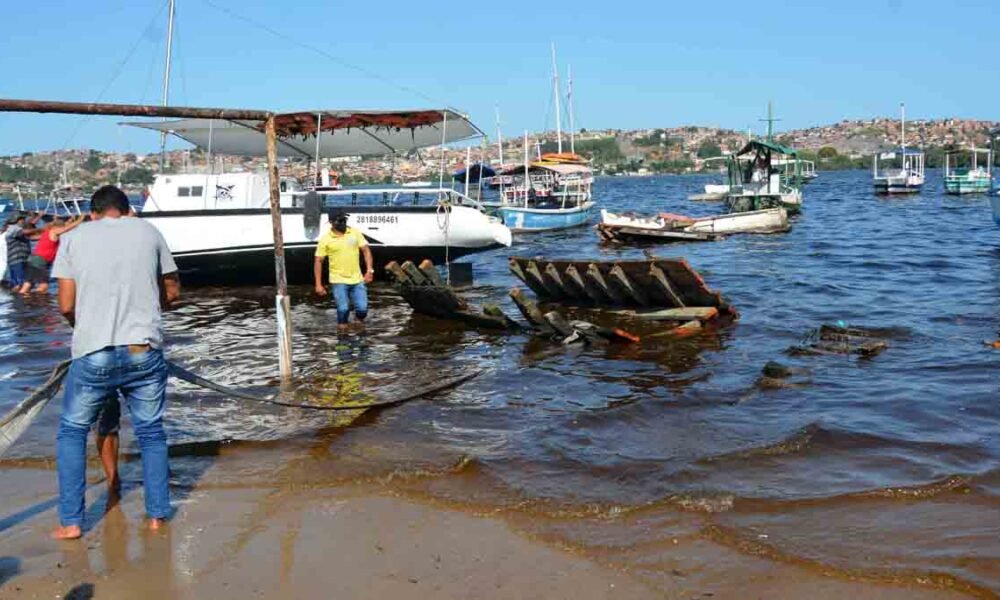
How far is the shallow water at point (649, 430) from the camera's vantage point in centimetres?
566

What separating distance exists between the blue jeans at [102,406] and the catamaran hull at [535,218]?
100 ft

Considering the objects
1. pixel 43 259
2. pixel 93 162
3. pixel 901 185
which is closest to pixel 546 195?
pixel 93 162

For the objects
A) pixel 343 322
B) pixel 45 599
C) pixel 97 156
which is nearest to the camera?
pixel 45 599

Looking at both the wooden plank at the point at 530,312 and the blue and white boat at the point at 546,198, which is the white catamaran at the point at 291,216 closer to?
the wooden plank at the point at 530,312

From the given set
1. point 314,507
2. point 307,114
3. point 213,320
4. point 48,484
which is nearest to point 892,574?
point 314,507

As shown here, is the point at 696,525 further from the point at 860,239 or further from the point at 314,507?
the point at 860,239

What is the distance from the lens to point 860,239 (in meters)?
31.2

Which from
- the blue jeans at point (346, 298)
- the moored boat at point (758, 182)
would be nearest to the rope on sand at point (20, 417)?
the blue jeans at point (346, 298)

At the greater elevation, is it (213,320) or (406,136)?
(406,136)

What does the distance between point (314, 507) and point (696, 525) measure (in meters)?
2.51

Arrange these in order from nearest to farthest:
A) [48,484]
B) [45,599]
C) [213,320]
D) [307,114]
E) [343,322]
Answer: [45,599] < [48,484] < [343,322] < [213,320] < [307,114]

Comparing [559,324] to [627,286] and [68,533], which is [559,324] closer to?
[627,286]

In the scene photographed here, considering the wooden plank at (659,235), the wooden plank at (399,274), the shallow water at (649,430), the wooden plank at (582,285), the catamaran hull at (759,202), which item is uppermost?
the catamaran hull at (759,202)

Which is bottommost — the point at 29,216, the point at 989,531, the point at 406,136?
the point at 989,531
